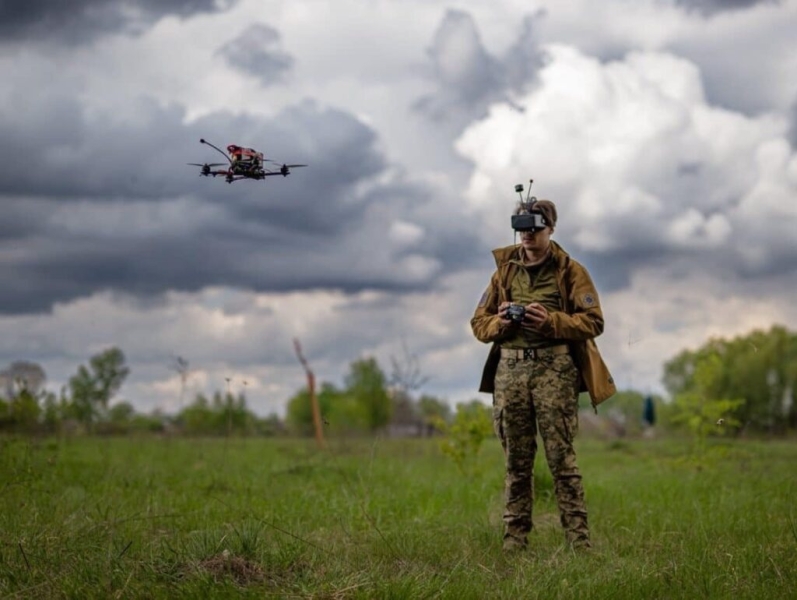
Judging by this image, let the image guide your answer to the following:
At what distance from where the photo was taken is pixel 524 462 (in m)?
6.73

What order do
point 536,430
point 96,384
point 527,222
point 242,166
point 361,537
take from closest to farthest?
point 242,166 < point 527,222 < point 536,430 < point 361,537 < point 96,384

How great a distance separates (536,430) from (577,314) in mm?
938

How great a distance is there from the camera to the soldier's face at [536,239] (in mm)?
6508

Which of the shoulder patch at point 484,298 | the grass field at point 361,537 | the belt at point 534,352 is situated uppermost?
the shoulder patch at point 484,298

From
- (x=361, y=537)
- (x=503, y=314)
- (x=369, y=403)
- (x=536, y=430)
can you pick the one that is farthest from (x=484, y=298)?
(x=369, y=403)

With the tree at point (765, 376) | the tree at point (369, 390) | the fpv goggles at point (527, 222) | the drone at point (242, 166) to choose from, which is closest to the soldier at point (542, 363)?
the fpv goggles at point (527, 222)

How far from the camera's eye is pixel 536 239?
6.52 meters

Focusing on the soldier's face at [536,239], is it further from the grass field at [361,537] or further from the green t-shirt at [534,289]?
the grass field at [361,537]

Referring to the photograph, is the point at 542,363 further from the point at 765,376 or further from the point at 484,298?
the point at 765,376

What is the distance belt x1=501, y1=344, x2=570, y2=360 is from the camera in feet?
21.3

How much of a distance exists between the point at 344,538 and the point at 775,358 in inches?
2306

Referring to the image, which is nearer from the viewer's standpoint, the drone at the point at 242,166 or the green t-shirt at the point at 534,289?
the drone at the point at 242,166

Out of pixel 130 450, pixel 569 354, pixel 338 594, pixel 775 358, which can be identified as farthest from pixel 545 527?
pixel 775 358

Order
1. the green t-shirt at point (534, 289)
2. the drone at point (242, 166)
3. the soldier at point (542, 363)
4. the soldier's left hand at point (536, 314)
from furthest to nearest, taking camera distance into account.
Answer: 1. the green t-shirt at point (534, 289)
2. the soldier at point (542, 363)
3. the soldier's left hand at point (536, 314)
4. the drone at point (242, 166)
